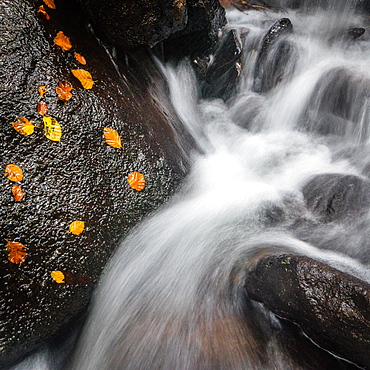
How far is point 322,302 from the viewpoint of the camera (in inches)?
92.5

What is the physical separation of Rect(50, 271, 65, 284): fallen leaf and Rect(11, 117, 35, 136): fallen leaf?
122cm

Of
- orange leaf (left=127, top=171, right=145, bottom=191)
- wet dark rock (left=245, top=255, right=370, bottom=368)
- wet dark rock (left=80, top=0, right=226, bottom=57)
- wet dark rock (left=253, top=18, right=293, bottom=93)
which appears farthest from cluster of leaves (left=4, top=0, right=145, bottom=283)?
wet dark rock (left=253, top=18, right=293, bottom=93)

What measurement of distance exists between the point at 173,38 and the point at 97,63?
6.07ft

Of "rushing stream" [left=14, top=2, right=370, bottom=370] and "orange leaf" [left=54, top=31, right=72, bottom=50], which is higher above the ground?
"orange leaf" [left=54, top=31, right=72, bottom=50]

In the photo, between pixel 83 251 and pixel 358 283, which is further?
pixel 83 251

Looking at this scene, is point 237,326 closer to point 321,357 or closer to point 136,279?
point 321,357

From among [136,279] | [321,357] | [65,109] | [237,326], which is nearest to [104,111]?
[65,109]

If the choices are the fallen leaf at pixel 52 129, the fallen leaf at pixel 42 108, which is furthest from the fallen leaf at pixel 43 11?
the fallen leaf at pixel 52 129

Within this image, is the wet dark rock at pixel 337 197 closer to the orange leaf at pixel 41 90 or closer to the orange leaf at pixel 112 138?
the orange leaf at pixel 112 138

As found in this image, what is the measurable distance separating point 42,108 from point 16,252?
130 cm

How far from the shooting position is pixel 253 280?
2.81 metres

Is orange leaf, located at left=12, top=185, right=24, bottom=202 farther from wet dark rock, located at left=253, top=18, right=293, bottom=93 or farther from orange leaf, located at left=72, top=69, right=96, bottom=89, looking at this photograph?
wet dark rock, located at left=253, top=18, right=293, bottom=93

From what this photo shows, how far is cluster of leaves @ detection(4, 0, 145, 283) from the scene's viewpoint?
2438 mm

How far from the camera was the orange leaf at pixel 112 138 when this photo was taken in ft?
10.3
